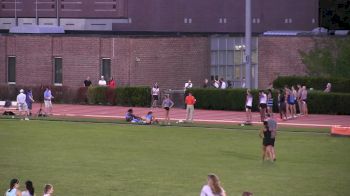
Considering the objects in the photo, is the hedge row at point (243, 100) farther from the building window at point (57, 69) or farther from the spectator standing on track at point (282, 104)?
the building window at point (57, 69)

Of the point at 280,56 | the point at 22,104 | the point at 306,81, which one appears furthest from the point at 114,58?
the point at 22,104

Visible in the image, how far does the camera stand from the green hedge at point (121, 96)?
6228 cm

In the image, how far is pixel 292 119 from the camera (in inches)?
2100

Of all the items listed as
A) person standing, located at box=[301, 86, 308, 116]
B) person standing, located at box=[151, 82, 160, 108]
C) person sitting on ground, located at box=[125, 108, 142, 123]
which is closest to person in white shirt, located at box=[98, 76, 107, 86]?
person standing, located at box=[151, 82, 160, 108]

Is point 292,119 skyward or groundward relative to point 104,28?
groundward

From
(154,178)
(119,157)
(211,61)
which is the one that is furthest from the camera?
(211,61)

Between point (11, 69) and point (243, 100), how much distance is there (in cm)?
1881

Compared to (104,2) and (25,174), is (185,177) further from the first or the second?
(104,2)

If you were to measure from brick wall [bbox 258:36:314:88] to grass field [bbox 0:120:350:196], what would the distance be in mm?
17754

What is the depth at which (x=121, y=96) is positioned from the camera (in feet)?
207

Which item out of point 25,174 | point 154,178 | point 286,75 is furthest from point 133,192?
point 286,75

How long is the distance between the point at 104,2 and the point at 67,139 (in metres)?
35.5

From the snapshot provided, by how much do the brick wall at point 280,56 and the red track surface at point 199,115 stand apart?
7.75m

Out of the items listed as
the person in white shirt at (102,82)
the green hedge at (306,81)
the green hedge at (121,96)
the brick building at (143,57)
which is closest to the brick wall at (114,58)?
the brick building at (143,57)
